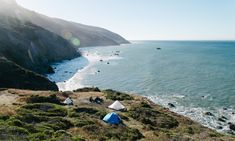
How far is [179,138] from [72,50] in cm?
13980

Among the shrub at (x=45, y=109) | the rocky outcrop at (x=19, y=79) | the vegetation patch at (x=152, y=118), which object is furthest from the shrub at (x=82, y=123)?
the rocky outcrop at (x=19, y=79)

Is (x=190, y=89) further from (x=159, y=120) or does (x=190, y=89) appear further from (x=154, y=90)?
(x=159, y=120)

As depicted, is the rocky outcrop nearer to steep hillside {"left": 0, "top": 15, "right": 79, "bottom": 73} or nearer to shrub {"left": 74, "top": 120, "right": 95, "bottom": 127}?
steep hillside {"left": 0, "top": 15, "right": 79, "bottom": 73}

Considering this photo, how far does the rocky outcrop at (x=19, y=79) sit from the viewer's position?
196 feet

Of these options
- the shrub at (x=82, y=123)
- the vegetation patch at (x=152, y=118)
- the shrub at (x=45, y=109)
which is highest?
the shrub at (x=45, y=109)

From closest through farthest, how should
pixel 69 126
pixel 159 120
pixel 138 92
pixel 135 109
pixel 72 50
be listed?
pixel 69 126 < pixel 159 120 < pixel 135 109 < pixel 138 92 < pixel 72 50

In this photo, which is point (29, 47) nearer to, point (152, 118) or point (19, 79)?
point (19, 79)

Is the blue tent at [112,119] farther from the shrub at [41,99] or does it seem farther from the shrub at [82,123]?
the shrub at [41,99]

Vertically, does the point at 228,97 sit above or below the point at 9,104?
below

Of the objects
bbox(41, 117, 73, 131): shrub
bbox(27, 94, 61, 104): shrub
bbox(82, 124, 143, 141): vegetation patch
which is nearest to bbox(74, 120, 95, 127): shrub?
bbox(41, 117, 73, 131): shrub

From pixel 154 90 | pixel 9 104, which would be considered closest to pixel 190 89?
pixel 154 90

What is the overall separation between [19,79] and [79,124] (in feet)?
115

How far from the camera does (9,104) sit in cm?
3681

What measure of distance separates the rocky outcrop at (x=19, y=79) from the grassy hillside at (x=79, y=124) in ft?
46.2
